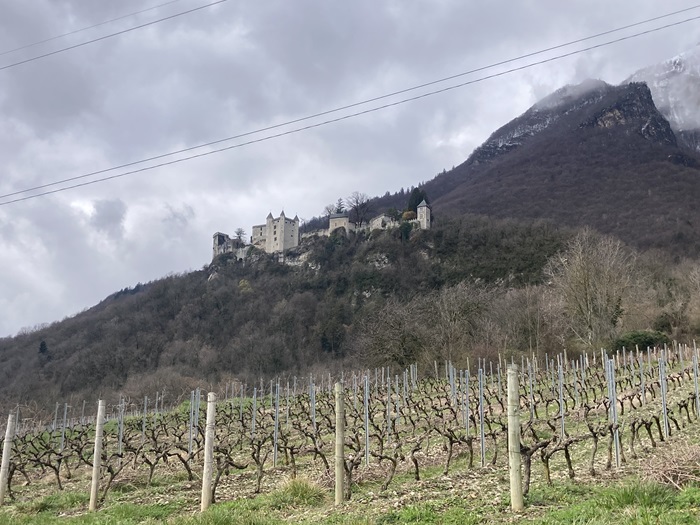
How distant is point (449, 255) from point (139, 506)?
240ft

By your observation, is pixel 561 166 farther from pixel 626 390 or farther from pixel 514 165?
pixel 626 390

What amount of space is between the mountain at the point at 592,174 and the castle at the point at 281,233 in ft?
41.9

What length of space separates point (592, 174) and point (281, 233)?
63787 mm

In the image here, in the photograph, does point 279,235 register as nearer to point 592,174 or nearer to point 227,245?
point 227,245

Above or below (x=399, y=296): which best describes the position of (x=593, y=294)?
below

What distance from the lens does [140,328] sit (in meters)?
Result: 83.9

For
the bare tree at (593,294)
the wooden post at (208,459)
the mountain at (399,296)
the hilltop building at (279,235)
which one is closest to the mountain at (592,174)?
the mountain at (399,296)

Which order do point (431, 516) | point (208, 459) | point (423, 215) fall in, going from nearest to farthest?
point (431, 516), point (208, 459), point (423, 215)

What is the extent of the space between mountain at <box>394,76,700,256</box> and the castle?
502 inches

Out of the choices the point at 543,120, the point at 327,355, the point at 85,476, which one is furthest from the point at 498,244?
the point at 543,120

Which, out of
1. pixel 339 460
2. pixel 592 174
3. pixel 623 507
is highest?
pixel 592 174

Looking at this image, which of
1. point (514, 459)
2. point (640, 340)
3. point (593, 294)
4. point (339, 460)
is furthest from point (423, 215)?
point (514, 459)

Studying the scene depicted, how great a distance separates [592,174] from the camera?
109 m

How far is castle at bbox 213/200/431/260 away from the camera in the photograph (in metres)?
104
